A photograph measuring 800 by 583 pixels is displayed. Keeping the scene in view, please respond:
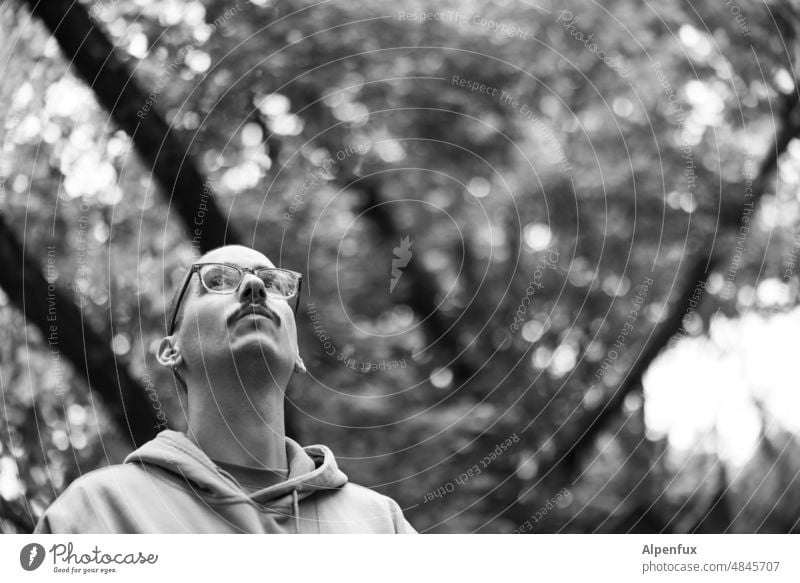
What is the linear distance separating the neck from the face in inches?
1.8

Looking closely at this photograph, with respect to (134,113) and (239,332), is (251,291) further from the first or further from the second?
(134,113)

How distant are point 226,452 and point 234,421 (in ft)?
0.26

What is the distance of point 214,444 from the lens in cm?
228

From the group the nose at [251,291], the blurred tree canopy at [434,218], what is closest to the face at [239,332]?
the nose at [251,291]

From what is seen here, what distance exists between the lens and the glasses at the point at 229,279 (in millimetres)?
2322

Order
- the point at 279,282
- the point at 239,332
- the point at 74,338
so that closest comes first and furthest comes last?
the point at 239,332 → the point at 279,282 → the point at 74,338

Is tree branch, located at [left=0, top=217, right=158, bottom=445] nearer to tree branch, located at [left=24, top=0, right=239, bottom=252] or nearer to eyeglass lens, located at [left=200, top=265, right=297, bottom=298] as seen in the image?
tree branch, located at [left=24, top=0, right=239, bottom=252]

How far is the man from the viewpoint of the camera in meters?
2.20

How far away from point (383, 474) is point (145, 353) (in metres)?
0.90

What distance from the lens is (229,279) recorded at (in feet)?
7.64

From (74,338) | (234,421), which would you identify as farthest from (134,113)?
(234,421)

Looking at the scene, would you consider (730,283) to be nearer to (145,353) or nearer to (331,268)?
(331,268)

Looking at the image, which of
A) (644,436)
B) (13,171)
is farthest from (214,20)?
(644,436)

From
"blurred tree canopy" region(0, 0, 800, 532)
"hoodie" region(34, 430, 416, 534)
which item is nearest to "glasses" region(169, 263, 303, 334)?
"hoodie" region(34, 430, 416, 534)
